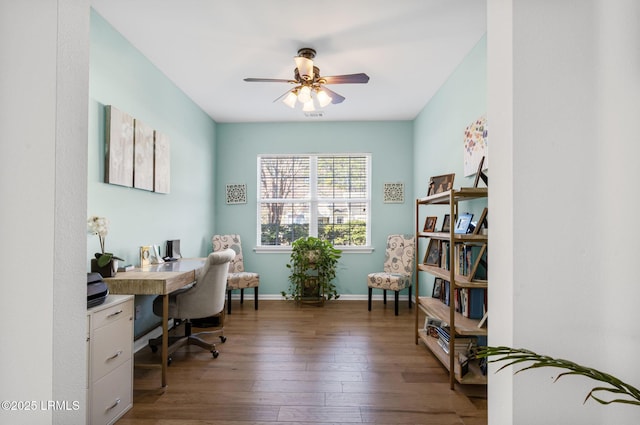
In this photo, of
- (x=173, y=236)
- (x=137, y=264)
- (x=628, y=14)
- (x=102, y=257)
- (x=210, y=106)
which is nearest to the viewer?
(x=628, y=14)

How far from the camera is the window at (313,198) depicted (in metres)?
4.99

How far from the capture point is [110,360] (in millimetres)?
1831

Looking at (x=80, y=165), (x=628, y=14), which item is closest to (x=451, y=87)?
(x=628, y=14)

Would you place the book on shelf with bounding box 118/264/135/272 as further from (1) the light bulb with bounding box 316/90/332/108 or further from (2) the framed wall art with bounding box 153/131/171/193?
(1) the light bulb with bounding box 316/90/332/108

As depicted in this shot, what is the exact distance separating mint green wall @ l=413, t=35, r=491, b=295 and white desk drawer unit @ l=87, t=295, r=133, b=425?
271cm

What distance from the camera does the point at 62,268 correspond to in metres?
0.97

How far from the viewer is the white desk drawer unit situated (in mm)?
1696

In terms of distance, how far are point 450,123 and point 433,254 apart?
140cm

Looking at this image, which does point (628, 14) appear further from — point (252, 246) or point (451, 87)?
point (252, 246)

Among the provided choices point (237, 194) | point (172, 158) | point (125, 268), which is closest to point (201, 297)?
point (125, 268)

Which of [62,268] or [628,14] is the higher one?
[628,14]

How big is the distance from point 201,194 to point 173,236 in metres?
0.98

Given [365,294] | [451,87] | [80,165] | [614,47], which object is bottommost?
[365,294]

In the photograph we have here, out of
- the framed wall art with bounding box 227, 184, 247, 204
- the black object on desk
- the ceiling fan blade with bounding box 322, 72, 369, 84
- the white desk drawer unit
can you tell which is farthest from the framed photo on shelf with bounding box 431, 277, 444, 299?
the framed wall art with bounding box 227, 184, 247, 204
